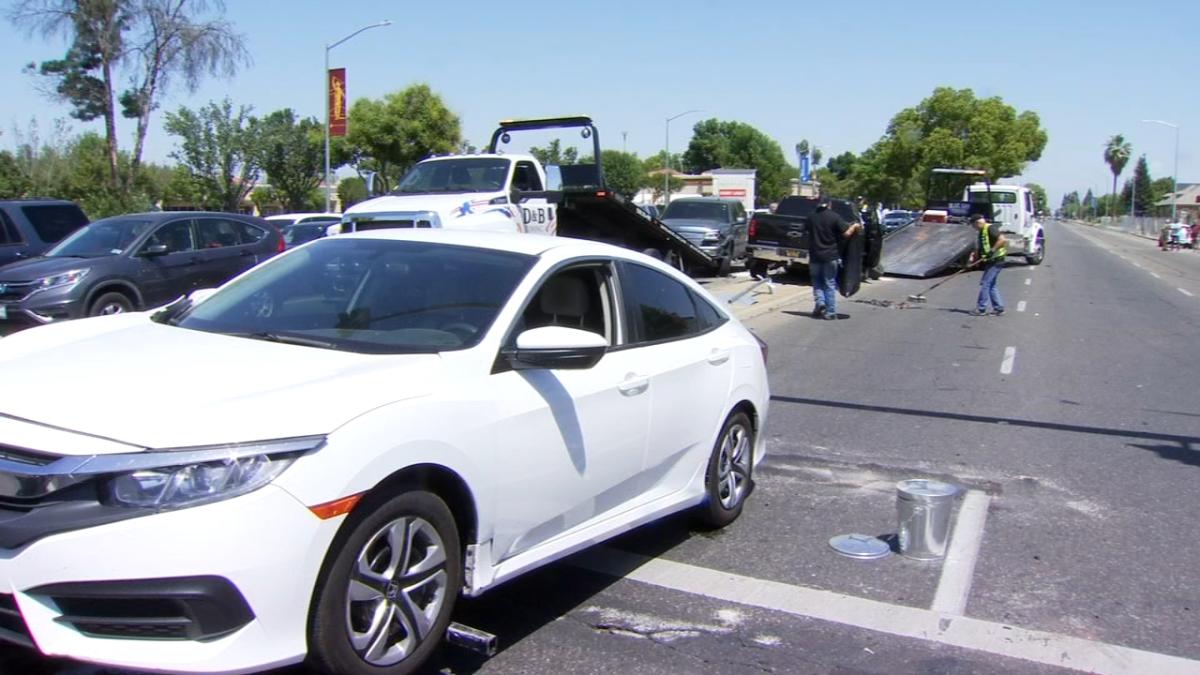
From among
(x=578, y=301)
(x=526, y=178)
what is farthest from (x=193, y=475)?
(x=526, y=178)

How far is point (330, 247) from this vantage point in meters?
Answer: 5.07

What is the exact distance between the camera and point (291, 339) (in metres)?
4.17

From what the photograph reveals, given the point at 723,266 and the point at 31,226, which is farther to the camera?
the point at 723,266

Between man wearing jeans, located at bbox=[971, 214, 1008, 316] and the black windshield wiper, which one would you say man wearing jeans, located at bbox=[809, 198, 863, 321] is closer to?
man wearing jeans, located at bbox=[971, 214, 1008, 316]

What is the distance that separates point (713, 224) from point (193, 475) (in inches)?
860

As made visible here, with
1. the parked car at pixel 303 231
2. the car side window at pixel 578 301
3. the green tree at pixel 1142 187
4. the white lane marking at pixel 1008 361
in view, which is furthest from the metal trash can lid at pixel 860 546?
the green tree at pixel 1142 187

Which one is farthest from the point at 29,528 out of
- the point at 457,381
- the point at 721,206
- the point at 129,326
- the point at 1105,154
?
the point at 1105,154

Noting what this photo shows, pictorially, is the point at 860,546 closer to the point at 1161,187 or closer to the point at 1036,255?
the point at 1036,255

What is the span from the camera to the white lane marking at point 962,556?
15.9ft

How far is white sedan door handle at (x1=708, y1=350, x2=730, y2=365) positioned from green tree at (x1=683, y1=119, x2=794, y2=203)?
103218 millimetres

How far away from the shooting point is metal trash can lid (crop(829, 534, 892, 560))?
5.46m

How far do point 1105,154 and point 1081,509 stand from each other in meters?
179

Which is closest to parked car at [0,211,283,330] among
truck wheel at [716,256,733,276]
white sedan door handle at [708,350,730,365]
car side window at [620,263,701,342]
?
car side window at [620,263,701,342]

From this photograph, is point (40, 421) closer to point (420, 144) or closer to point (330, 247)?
point (330, 247)
